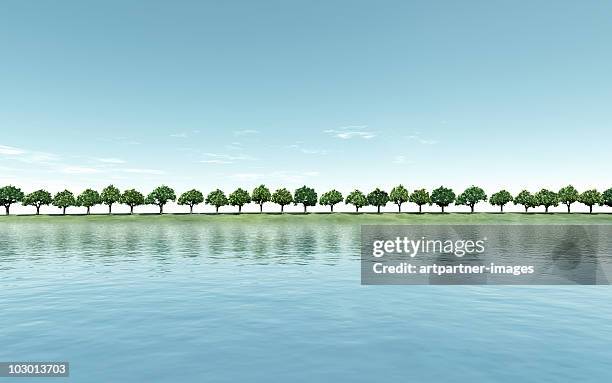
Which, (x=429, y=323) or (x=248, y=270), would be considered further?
(x=248, y=270)

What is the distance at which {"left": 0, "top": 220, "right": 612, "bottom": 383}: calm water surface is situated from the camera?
18.5 meters

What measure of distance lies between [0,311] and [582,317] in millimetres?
36670

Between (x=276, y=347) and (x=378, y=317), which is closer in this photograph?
(x=276, y=347)

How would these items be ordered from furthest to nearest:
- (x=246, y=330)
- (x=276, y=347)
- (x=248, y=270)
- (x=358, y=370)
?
(x=248, y=270), (x=246, y=330), (x=276, y=347), (x=358, y=370)

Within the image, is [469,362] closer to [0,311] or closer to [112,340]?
[112,340]

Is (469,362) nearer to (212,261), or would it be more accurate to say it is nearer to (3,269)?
(212,261)

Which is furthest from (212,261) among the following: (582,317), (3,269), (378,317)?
(582,317)

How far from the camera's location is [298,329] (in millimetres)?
24594

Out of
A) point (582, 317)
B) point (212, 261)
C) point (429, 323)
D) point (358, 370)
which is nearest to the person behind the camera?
point (358, 370)

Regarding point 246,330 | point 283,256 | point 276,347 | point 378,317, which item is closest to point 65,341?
point 246,330

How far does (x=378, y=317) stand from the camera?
89.9 feet

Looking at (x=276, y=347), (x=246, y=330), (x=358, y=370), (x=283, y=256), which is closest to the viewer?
(x=358, y=370)

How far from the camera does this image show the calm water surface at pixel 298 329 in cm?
1850

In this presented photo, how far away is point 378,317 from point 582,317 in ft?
41.4
